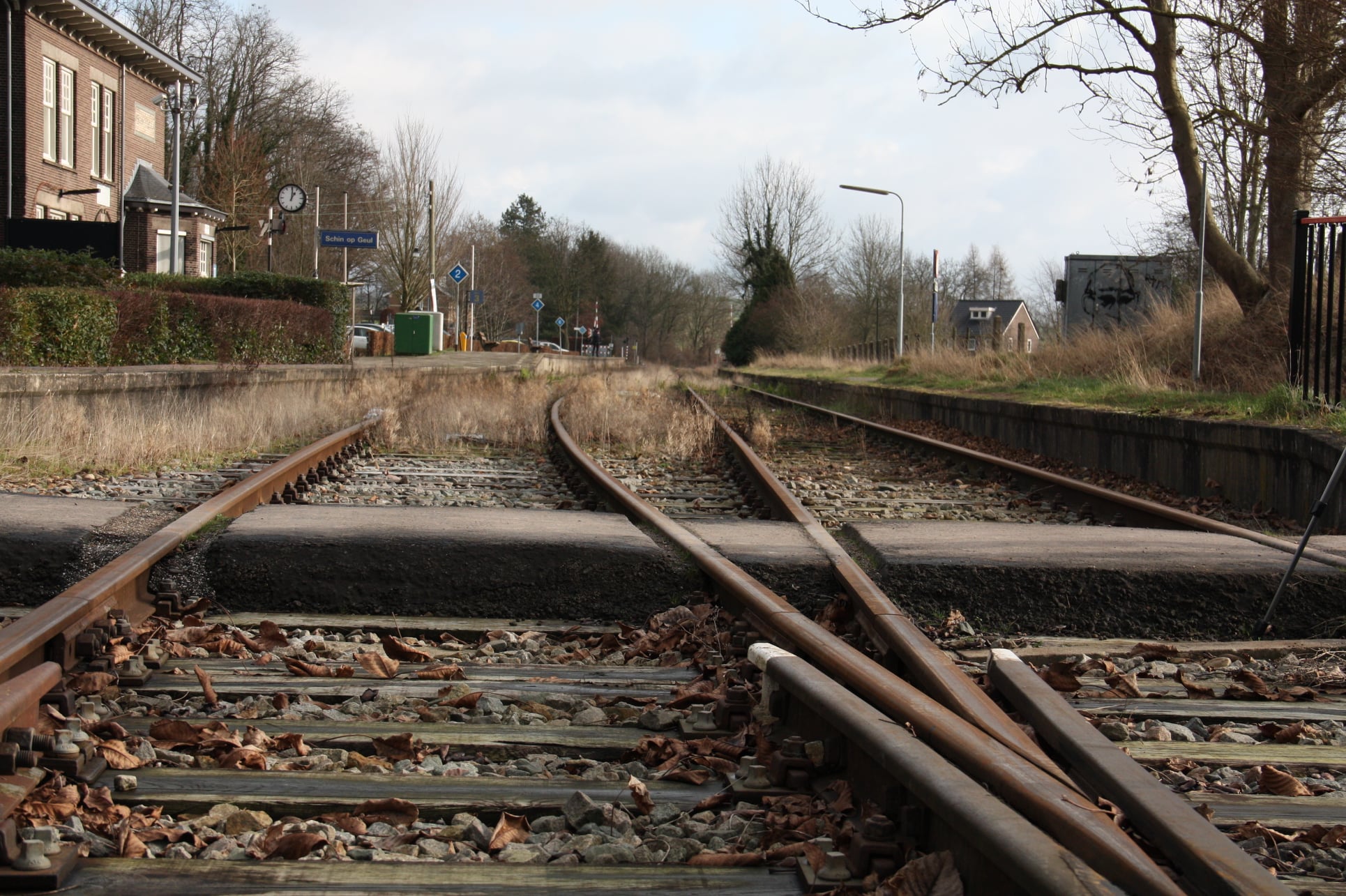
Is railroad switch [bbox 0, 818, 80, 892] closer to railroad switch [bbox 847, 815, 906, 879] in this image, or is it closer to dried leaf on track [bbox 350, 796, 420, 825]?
dried leaf on track [bbox 350, 796, 420, 825]

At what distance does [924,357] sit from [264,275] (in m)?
14.9

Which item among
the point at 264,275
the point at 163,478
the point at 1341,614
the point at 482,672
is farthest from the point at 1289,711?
the point at 264,275

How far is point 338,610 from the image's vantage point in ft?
15.3

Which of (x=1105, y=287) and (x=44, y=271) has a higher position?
(x=1105, y=287)

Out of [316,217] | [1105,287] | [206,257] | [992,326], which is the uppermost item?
[316,217]

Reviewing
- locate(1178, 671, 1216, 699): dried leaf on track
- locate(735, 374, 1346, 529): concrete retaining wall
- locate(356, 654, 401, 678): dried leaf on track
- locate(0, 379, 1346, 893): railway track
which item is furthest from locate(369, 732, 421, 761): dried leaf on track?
locate(735, 374, 1346, 529): concrete retaining wall

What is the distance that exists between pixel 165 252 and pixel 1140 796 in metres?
36.1

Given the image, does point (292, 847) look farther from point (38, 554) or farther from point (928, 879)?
point (38, 554)

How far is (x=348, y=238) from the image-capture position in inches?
1030

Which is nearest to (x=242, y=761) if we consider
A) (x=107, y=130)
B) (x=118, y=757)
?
(x=118, y=757)

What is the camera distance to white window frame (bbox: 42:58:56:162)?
2983 cm

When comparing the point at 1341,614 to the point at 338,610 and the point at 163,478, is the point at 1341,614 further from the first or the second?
the point at 163,478

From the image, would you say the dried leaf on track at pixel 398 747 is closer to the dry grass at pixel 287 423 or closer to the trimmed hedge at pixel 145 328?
the dry grass at pixel 287 423

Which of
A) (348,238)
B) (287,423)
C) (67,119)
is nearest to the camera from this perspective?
(287,423)
